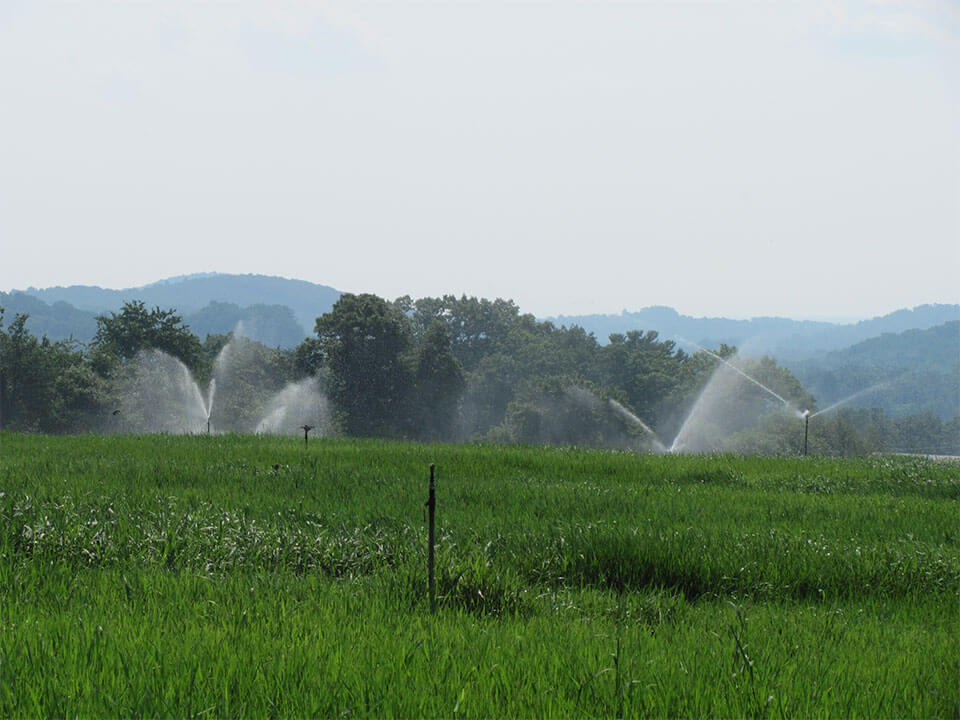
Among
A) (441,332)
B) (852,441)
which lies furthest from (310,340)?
(852,441)

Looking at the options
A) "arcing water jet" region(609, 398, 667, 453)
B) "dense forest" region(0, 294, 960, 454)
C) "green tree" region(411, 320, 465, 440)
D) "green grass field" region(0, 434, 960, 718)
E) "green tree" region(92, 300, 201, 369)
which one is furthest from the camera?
"arcing water jet" region(609, 398, 667, 453)

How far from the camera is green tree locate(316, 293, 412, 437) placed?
227ft

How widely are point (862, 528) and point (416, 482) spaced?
6.43 meters

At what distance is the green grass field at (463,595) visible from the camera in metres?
4.64

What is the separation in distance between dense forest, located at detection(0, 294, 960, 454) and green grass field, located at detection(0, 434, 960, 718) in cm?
5344

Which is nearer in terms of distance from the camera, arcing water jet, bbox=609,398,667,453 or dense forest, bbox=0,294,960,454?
dense forest, bbox=0,294,960,454

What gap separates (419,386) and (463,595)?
6674 centimetres

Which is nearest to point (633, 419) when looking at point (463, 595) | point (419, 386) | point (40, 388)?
point (419, 386)

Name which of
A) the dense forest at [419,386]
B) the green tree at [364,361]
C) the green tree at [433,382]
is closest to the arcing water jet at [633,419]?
the dense forest at [419,386]

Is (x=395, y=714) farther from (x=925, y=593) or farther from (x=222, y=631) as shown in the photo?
(x=925, y=593)

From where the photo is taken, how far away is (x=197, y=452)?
55.4 feet

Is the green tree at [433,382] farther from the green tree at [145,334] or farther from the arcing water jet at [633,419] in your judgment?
the green tree at [145,334]

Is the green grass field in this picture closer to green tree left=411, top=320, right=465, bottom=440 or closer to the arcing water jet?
green tree left=411, top=320, right=465, bottom=440

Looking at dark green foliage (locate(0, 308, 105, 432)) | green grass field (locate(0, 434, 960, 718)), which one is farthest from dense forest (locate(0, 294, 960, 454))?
green grass field (locate(0, 434, 960, 718))
